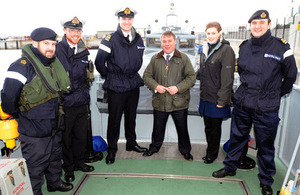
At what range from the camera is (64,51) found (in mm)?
2518

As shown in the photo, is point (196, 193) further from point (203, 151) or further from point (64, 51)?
point (64, 51)

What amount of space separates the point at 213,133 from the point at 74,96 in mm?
1849

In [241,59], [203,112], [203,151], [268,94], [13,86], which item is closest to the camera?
[13,86]

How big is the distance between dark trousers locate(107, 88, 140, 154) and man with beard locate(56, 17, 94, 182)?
0.39 metres

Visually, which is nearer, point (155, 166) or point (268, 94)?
point (268, 94)

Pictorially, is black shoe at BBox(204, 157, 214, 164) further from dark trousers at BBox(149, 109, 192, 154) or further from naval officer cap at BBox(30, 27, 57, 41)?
naval officer cap at BBox(30, 27, 57, 41)

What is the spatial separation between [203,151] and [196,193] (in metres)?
1.09

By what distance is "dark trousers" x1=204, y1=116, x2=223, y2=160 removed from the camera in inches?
120

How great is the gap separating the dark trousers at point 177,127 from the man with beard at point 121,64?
415 millimetres

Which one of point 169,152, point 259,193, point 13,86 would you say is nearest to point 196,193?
point 259,193

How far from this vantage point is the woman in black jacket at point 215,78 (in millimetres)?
2732

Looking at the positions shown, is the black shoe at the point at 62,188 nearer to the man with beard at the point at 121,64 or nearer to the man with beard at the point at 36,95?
the man with beard at the point at 36,95

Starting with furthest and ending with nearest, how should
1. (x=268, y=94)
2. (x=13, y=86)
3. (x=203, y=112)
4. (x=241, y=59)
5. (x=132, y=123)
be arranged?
(x=132, y=123)
(x=203, y=112)
(x=241, y=59)
(x=268, y=94)
(x=13, y=86)

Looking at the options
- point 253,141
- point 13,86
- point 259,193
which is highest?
point 13,86
